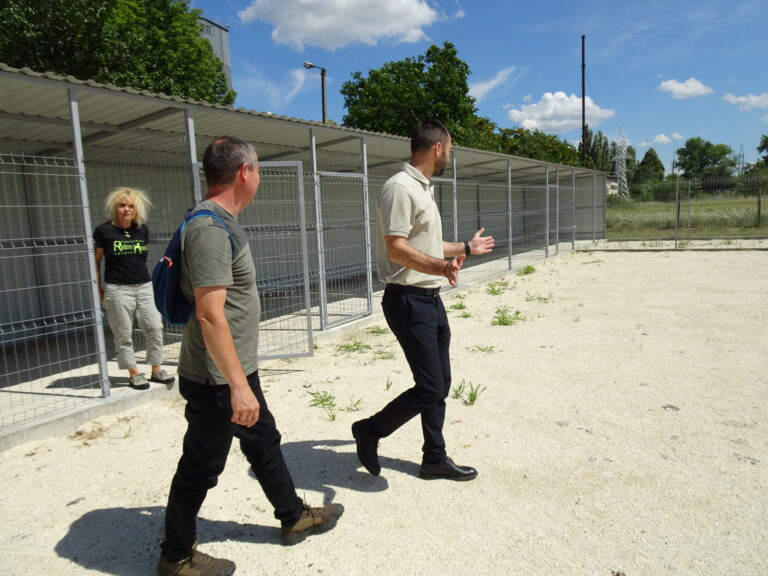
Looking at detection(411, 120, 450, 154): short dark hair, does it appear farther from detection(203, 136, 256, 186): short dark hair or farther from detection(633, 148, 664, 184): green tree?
detection(633, 148, 664, 184): green tree

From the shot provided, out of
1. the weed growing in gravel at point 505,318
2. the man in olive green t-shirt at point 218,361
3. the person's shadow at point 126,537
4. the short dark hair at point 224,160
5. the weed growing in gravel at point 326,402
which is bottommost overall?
the person's shadow at point 126,537

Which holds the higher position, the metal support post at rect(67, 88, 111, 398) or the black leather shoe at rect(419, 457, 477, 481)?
the metal support post at rect(67, 88, 111, 398)

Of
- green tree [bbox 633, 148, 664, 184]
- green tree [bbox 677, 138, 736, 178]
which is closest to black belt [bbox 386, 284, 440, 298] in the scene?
green tree [bbox 633, 148, 664, 184]

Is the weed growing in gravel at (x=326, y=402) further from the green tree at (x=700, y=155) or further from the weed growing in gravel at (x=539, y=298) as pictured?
the green tree at (x=700, y=155)

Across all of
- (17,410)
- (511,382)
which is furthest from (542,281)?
(17,410)

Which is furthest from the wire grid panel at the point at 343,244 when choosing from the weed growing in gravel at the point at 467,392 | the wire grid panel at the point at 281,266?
the weed growing in gravel at the point at 467,392

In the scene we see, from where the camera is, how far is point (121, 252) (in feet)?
14.5

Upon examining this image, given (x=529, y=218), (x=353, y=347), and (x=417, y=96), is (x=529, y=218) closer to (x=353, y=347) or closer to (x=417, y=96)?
(x=417, y=96)

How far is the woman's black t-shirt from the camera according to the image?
14.4ft

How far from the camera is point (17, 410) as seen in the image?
4.19 metres

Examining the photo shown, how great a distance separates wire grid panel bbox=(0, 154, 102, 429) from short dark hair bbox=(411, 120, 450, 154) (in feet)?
12.2

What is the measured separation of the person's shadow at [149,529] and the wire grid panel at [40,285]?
229 cm

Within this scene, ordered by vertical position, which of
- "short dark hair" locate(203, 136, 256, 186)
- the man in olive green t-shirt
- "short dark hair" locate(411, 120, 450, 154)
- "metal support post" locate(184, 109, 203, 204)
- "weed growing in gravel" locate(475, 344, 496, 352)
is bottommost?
"weed growing in gravel" locate(475, 344, 496, 352)

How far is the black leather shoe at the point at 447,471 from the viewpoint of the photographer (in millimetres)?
2982
